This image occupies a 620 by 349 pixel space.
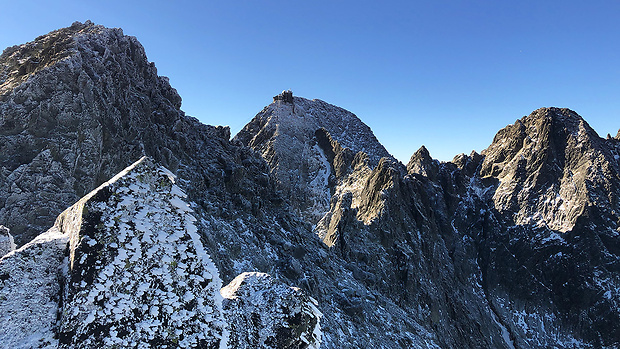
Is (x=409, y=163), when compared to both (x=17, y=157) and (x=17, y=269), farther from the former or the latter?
(x=17, y=269)

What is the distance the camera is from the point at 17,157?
21766mm

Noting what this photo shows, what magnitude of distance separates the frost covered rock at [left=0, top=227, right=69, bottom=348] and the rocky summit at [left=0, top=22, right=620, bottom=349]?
22mm

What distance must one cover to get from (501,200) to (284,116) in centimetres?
7577

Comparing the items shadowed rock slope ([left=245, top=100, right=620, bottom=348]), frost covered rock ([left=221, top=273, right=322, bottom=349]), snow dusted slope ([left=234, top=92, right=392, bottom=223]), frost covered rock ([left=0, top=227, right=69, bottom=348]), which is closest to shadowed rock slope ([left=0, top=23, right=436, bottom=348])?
frost covered rock ([left=221, top=273, right=322, bottom=349])

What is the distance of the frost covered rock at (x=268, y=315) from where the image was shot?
5.95 meters

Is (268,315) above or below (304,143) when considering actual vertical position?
below

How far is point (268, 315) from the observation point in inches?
251

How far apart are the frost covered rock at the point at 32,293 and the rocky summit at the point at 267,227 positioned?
2 cm

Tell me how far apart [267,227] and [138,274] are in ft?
95.2

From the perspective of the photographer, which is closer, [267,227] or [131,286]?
[131,286]

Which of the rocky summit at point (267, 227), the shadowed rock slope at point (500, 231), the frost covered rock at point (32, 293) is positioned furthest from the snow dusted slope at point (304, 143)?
the frost covered rock at point (32, 293)

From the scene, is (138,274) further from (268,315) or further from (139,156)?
(139,156)

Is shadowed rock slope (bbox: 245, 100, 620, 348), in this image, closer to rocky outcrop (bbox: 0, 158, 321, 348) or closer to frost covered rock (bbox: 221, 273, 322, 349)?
frost covered rock (bbox: 221, 273, 322, 349)

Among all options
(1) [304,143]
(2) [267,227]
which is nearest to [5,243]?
(2) [267,227]
